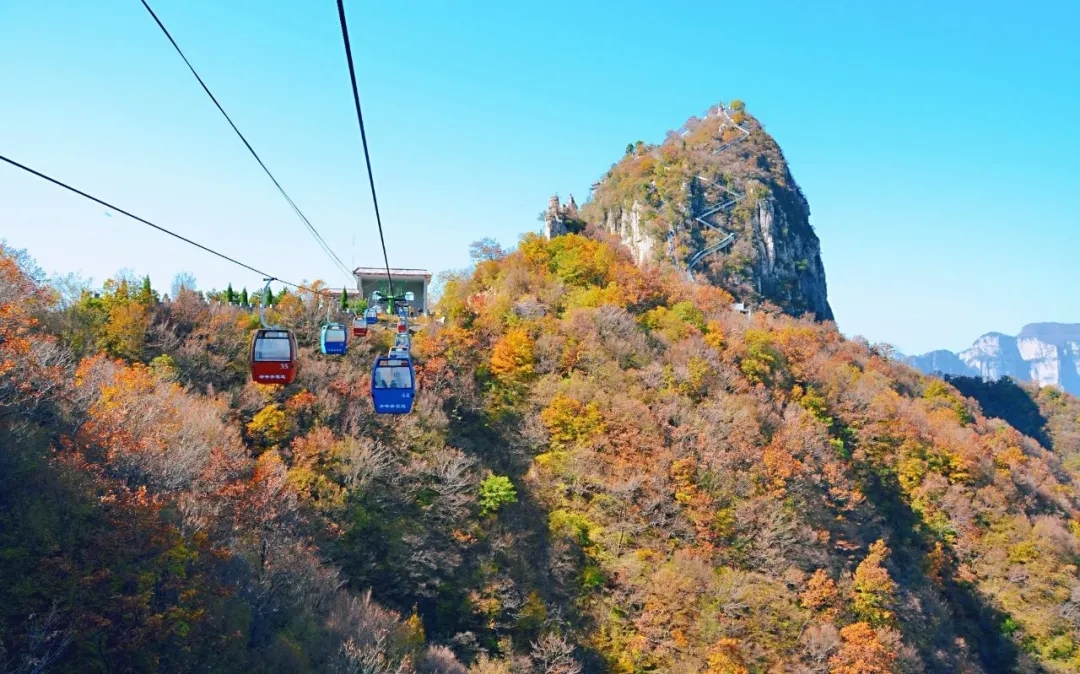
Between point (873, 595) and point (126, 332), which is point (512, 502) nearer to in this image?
point (873, 595)

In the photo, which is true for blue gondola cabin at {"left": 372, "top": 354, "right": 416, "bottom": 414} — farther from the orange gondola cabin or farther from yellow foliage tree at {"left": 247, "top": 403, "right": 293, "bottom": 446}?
yellow foliage tree at {"left": 247, "top": 403, "right": 293, "bottom": 446}

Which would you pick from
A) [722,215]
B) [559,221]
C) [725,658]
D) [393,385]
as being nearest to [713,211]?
[722,215]

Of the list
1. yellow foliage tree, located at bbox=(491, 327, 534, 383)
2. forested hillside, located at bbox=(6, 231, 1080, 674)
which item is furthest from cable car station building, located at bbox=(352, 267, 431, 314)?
yellow foliage tree, located at bbox=(491, 327, 534, 383)

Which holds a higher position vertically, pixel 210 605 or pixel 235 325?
pixel 235 325

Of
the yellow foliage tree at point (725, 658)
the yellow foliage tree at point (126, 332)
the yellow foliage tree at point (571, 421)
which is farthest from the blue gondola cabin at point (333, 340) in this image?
the yellow foliage tree at point (571, 421)

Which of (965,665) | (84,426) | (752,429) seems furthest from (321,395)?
(965,665)

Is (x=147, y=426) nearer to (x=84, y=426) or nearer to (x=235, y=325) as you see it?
(x=84, y=426)
